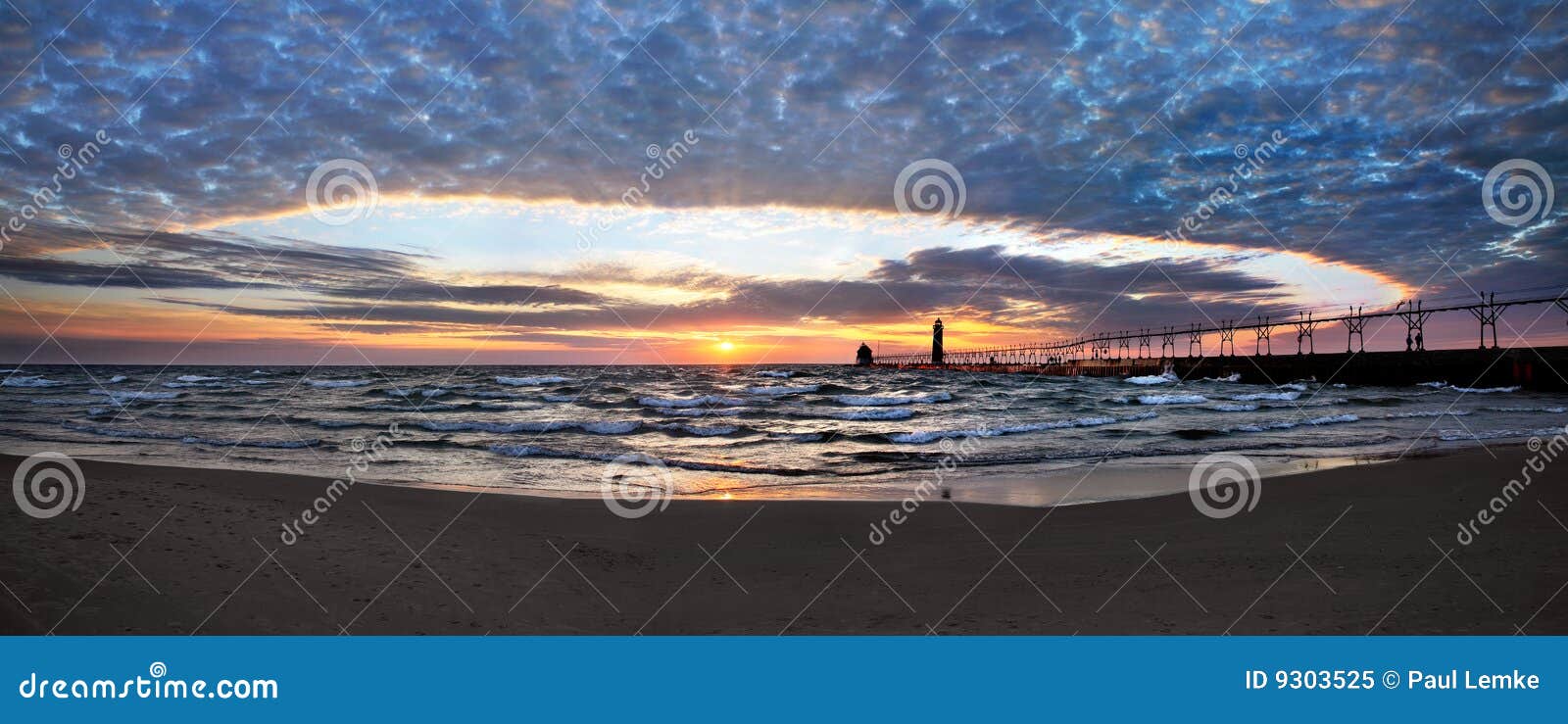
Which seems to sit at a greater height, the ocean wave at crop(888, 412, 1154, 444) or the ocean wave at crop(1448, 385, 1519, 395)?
the ocean wave at crop(1448, 385, 1519, 395)

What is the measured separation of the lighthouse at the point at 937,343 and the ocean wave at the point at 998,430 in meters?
104

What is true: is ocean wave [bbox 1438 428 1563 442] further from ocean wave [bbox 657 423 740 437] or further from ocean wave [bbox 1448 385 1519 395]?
ocean wave [bbox 1448 385 1519 395]

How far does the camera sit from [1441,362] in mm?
53312

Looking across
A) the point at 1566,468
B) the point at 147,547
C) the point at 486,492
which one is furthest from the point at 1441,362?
the point at 147,547

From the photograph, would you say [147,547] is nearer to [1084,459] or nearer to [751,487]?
[751,487]

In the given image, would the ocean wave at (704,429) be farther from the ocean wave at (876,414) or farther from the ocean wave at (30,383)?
the ocean wave at (30,383)

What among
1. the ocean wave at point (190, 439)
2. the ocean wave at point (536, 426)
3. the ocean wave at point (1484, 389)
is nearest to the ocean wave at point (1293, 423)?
the ocean wave at point (536, 426)

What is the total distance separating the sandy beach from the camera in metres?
5.23

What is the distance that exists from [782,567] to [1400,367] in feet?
224

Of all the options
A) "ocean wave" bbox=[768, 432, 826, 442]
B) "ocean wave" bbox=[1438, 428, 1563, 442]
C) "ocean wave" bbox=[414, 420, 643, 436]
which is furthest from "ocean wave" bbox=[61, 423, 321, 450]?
"ocean wave" bbox=[1438, 428, 1563, 442]

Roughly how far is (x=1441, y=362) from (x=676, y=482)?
64.3 metres

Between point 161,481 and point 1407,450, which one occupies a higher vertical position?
point 1407,450

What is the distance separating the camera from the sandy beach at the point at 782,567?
5227 mm

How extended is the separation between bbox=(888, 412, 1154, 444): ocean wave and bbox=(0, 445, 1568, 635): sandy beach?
33.3 feet
